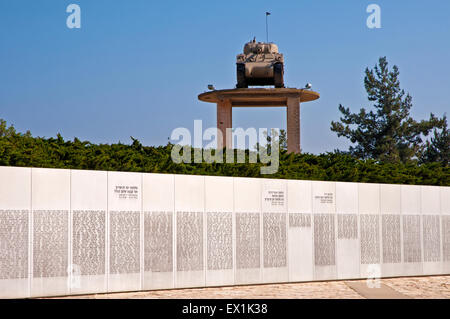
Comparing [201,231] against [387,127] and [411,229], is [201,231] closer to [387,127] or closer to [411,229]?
[411,229]

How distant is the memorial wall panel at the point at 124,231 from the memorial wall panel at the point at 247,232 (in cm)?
301

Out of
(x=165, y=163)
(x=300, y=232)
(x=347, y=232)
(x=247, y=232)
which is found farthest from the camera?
(x=347, y=232)

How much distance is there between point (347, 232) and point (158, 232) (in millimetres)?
6508

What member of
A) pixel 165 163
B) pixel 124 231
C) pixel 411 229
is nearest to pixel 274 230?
pixel 165 163

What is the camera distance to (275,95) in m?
31.4

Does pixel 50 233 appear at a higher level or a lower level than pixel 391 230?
higher

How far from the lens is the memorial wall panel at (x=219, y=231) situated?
756 inches

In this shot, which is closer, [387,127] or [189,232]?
[189,232]

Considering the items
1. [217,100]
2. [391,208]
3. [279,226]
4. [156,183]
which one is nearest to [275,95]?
[217,100]

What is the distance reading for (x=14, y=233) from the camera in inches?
630

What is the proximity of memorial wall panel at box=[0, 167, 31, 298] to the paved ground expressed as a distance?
1725 mm

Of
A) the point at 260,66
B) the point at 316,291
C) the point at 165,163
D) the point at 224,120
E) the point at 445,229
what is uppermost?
the point at 260,66
